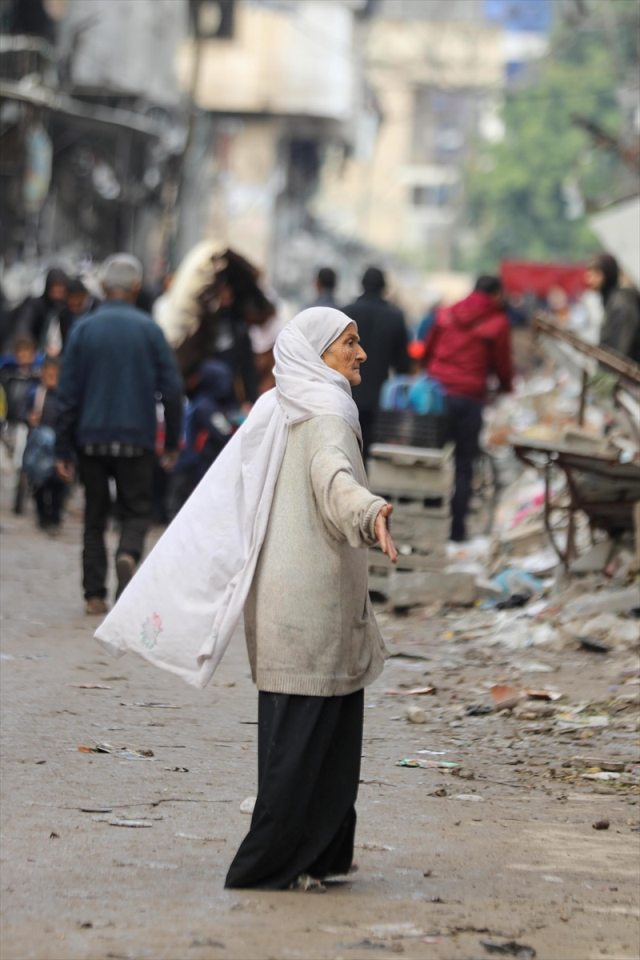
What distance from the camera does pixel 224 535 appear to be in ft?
13.8

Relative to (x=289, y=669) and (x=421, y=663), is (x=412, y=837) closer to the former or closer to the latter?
Result: (x=289, y=669)

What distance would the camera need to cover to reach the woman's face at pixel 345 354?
4.15 metres

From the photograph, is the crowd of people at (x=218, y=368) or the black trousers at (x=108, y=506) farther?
the crowd of people at (x=218, y=368)

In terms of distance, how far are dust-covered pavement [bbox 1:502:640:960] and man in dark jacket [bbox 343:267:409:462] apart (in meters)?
2.97

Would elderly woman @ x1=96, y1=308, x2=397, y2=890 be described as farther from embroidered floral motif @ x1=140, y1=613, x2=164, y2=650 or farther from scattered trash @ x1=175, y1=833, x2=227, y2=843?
scattered trash @ x1=175, y1=833, x2=227, y2=843

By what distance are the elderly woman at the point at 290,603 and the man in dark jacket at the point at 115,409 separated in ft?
13.2

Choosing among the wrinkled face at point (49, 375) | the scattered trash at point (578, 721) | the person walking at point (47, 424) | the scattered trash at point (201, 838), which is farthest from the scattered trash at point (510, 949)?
the wrinkled face at point (49, 375)

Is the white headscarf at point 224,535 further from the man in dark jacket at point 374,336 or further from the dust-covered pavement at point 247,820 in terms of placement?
the man in dark jacket at point 374,336

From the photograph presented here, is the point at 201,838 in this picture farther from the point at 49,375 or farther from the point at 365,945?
the point at 49,375

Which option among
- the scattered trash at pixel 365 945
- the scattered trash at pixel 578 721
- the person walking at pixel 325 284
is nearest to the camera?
the scattered trash at pixel 365 945

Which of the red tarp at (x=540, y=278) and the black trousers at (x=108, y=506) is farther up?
the red tarp at (x=540, y=278)

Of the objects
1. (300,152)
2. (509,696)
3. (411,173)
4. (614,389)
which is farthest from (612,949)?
(411,173)

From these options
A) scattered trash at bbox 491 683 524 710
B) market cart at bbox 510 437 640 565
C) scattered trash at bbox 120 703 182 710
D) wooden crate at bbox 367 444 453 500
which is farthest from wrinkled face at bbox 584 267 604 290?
scattered trash at bbox 120 703 182 710

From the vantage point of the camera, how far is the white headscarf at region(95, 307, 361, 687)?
4.11 metres
